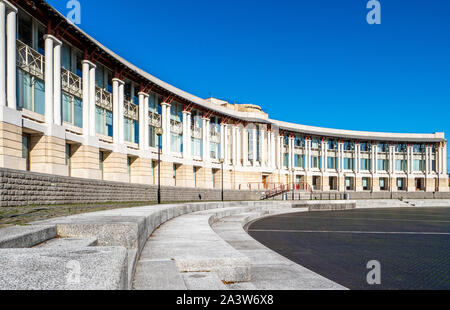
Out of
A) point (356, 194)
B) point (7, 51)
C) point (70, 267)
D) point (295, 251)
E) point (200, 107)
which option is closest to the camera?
point (70, 267)

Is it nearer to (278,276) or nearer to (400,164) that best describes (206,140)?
(278,276)

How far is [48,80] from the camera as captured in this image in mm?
23469

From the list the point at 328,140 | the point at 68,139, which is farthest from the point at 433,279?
the point at 328,140

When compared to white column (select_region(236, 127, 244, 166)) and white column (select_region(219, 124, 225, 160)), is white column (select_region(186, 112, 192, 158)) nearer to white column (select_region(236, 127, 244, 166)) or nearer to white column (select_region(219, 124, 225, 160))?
white column (select_region(219, 124, 225, 160))

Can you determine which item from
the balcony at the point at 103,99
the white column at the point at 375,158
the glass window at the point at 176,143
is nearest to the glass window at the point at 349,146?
the white column at the point at 375,158

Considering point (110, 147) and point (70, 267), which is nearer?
point (70, 267)

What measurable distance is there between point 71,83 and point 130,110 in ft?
30.1

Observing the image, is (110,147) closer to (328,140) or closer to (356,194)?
(356,194)

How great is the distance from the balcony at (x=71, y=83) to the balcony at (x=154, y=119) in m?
11.9

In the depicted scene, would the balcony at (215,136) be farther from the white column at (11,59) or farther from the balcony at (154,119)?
the white column at (11,59)

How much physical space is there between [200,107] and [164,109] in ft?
25.4

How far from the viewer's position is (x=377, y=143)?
7669 centimetres

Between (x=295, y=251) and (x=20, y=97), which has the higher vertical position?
(x=20, y=97)

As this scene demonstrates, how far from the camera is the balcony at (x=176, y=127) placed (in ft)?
144
